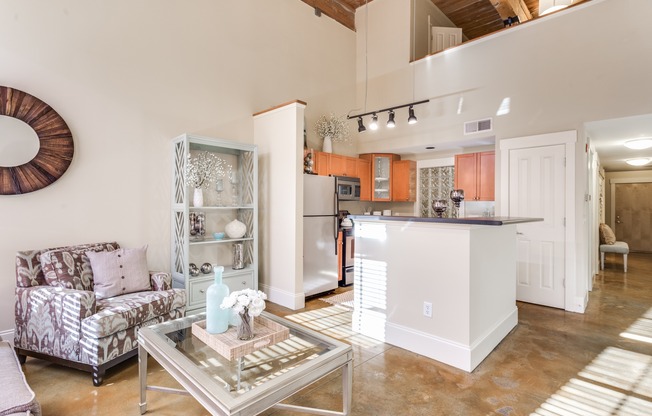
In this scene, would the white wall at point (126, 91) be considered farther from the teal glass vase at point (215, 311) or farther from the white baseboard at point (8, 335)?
the teal glass vase at point (215, 311)

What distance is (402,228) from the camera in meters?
2.98

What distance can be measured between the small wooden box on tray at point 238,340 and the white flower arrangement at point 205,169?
2107mm

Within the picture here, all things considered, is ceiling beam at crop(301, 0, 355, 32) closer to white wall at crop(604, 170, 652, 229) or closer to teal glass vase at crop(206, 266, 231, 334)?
teal glass vase at crop(206, 266, 231, 334)

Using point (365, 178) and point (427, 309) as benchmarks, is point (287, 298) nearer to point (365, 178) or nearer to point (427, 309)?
point (427, 309)

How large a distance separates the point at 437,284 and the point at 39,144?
145 inches

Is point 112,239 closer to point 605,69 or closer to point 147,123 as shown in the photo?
point 147,123

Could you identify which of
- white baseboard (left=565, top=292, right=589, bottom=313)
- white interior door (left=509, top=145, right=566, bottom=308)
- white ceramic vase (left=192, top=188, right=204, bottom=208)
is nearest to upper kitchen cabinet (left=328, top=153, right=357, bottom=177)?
white ceramic vase (left=192, top=188, right=204, bottom=208)

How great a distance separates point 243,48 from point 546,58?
3979 mm

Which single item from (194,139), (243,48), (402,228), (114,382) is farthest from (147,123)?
(402,228)

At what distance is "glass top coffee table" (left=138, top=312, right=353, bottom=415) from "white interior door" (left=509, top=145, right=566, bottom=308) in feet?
11.8

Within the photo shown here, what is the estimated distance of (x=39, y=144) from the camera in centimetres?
294

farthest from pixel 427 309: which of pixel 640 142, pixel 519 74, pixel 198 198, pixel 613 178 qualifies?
pixel 613 178

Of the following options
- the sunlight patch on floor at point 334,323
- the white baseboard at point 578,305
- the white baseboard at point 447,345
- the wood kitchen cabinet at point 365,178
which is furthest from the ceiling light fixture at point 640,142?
the sunlight patch on floor at point 334,323

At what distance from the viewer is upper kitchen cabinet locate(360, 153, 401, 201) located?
627cm
